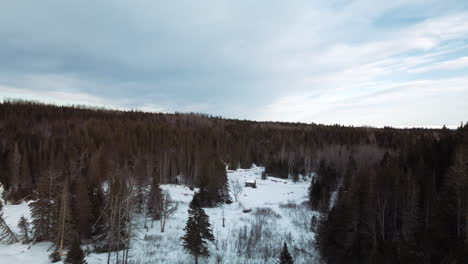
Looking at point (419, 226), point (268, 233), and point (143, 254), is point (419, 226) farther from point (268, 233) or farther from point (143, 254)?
point (143, 254)

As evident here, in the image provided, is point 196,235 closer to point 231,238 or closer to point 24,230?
point 231,238

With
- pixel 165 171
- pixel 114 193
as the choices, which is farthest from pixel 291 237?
pixel 165 171

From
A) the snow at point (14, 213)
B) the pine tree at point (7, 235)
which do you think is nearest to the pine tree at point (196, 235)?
the pine tree at point (7, 235)

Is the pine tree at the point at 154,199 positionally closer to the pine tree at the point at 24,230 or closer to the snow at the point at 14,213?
the pine tree at the point at 24,230

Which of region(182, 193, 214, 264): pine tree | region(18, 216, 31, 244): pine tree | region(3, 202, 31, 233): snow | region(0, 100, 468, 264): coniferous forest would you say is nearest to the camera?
region(0, 100, 468, 264): coniferous forest

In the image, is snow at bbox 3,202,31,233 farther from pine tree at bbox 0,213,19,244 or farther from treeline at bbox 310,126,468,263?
treeline at bbox 310,126,468,263

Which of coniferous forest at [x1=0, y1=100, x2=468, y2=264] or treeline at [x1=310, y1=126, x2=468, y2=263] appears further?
coniferous forest at [x1=0, y1=100, x2=468, y2=264]

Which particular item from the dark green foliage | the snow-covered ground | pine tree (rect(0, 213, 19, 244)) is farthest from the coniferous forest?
the snow-covered ground

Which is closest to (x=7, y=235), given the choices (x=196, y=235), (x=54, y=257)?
(x=54, y=257)
